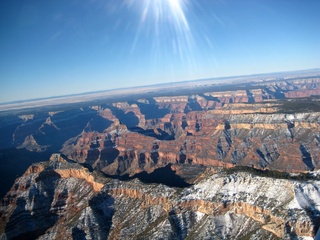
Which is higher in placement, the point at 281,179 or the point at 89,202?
the point at 281,179

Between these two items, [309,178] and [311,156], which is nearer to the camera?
[309,178]

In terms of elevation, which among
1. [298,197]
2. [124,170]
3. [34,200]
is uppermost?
[298,197]

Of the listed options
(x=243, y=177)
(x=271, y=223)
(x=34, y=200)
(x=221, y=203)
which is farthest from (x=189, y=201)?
(x=34, y=200)

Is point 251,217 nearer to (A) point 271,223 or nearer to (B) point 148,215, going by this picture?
(A) point 271,223

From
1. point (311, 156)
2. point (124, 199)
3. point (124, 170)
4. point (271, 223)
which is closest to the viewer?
point (271, 223)

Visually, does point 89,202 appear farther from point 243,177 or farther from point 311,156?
point 311,156

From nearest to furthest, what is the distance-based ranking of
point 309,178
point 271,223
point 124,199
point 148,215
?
point 271,223, point 309,178, point 148,215, point 124,199
